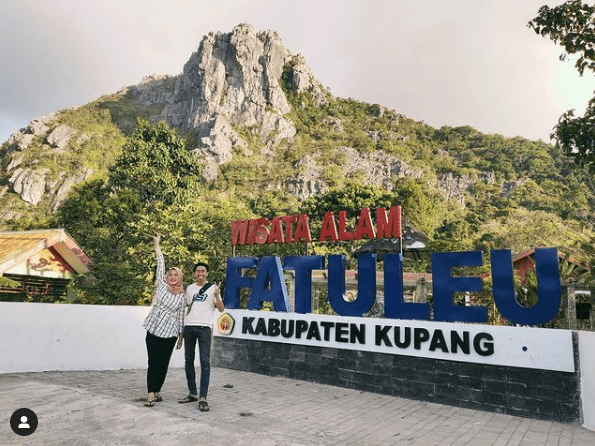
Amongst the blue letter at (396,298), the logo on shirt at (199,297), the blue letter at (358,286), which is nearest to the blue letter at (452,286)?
the blue letter at (396,298)

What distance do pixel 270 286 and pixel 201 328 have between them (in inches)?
163

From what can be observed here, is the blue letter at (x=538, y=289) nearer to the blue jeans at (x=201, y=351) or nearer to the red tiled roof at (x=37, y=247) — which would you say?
the blue jeans at (x=201, y=351)

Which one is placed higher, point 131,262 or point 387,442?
point 131,262

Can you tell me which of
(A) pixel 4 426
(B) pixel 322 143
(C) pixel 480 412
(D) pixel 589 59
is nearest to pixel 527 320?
(C) pixel 480 412

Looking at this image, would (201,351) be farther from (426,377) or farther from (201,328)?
(426,377)

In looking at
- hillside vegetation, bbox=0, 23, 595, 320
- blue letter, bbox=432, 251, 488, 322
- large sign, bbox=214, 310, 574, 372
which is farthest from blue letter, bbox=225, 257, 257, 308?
hillside vegetation, bbox=0, 23, 595, 320

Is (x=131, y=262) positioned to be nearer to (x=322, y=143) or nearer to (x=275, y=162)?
(x=275, y=162)

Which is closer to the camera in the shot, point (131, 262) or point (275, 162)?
point (131, 262)

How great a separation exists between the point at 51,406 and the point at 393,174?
91.8m

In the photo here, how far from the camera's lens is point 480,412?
6.31m

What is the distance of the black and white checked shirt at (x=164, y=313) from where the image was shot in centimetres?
543

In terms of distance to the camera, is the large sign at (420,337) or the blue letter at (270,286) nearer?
the large sign at (420,337)

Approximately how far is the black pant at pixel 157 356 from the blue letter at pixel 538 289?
17.6ft

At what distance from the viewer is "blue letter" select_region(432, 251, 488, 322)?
7.09 m
